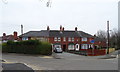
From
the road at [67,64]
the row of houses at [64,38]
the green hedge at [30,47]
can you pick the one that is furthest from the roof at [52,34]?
the road at [67,64]

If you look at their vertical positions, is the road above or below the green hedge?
below

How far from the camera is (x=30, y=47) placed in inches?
1416

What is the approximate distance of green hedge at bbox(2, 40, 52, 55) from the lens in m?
34.8

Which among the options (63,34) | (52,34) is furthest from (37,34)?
(63,34)

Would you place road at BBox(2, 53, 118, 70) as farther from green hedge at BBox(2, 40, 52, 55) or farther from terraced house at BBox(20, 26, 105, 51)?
terraced house at BBox(20, 26, 105, 51)

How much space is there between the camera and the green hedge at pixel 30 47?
34.8 meters

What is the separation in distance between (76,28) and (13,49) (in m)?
36.8

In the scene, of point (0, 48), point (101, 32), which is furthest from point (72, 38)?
point (101, 32)

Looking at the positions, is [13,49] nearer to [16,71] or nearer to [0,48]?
[0,48]

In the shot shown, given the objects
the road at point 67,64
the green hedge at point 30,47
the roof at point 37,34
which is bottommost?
the road at point 67,64

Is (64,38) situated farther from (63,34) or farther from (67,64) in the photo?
(67,64)

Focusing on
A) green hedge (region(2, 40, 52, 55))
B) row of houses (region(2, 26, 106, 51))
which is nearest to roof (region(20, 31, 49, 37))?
row of houses (region(2, 26, 106, 51))

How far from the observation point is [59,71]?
12.8m

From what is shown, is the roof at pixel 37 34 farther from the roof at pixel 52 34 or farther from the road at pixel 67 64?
the road at pixel 67 64
